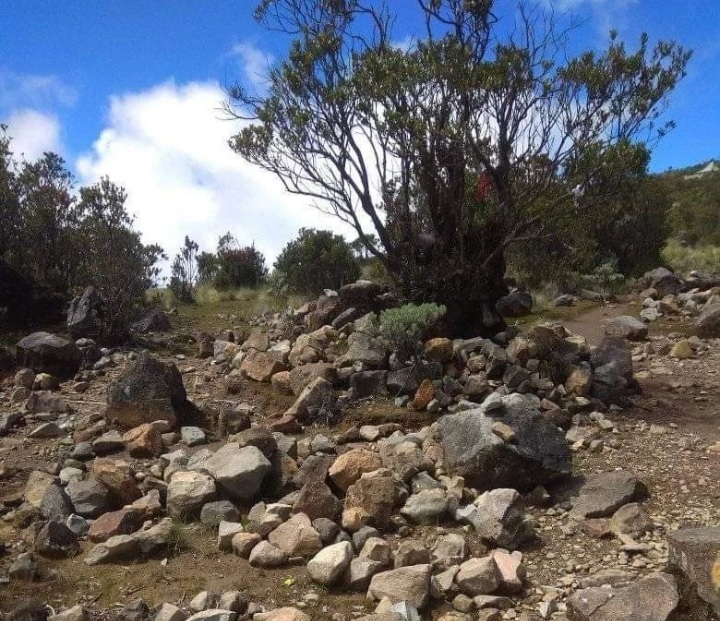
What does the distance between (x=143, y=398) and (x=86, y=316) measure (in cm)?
361

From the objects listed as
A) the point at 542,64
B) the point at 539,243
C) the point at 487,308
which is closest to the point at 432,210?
the point at 487,308

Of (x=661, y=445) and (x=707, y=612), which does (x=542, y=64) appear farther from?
(x=707, y=612)

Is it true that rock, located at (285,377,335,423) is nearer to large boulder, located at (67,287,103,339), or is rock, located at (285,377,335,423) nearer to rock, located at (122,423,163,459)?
rock, located at (122,423,163,459)

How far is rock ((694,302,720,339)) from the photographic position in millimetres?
9164

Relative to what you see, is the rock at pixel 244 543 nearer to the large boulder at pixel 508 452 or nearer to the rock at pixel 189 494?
the rock at pixel 189 494

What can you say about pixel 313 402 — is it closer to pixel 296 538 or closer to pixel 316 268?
pixel 296 538

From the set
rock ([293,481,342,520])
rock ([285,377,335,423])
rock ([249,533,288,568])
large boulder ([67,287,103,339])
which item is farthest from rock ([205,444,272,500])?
large boulder ([67,287,103,339])

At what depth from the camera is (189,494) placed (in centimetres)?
481

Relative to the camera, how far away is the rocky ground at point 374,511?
365cm

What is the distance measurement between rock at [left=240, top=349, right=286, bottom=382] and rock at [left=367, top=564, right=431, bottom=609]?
14.3 ft

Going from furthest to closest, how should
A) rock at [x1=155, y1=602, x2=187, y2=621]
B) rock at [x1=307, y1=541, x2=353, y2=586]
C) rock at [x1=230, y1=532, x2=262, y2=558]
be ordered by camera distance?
1. rock at [x1=230, y1=532, x2=262, y2=558]
2. rock at [x1=307, y1=541, x2=353, y2=586]
3. rock at [x1=155, y1=602, x2=187, y2=621]

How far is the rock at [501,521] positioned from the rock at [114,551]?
213cm

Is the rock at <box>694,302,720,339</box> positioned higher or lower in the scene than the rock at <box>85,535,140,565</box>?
higher

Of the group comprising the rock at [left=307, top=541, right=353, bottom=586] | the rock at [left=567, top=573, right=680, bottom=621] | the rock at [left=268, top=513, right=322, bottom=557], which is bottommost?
the rock at [left=567, top=573, right=680, bottom=621]
